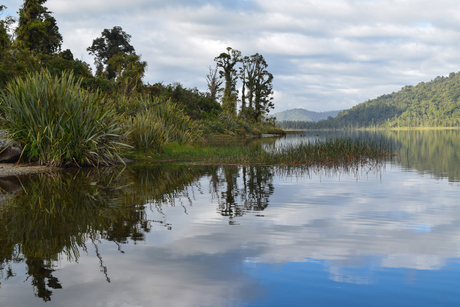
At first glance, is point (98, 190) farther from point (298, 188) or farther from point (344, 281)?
point (344, 281)

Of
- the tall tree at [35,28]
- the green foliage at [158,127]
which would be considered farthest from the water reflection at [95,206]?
the tall tree at [35,28]

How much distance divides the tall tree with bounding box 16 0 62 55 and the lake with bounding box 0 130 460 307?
40.4 m

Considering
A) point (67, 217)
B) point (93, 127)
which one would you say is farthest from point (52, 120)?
point (67, 217)

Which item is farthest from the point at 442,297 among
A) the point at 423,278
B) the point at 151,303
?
the point at 151,303

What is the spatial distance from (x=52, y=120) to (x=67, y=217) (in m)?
6.85

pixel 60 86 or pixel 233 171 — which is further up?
pixel 60 86

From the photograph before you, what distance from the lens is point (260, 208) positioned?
7.12 m

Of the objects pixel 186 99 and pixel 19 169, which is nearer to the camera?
pixel 19 169

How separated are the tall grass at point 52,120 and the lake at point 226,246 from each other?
3003 millimetres

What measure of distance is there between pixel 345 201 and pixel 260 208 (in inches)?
75.0

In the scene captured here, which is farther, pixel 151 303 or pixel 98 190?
pixel 98 190

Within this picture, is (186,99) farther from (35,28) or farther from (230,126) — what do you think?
(35,28)

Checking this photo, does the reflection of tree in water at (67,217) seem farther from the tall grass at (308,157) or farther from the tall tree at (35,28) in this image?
the tall tree at (35,28)

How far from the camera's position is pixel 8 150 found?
503 inches
